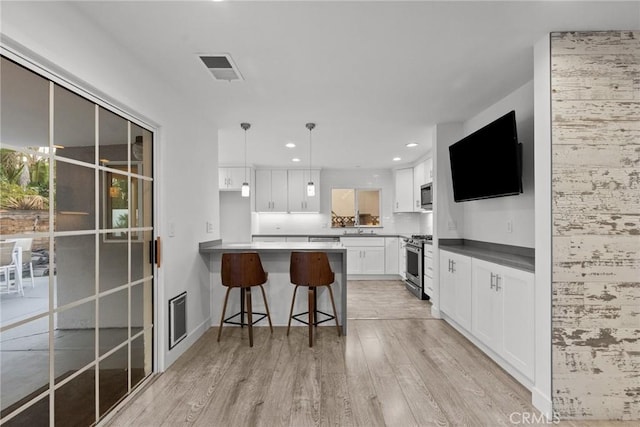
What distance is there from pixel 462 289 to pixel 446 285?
1.54 feet

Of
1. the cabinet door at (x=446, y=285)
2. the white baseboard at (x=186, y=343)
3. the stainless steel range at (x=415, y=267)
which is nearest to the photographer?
the white baseboard at (x=186, y=343)

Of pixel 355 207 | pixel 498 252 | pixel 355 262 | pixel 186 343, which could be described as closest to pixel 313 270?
pixel 186 343

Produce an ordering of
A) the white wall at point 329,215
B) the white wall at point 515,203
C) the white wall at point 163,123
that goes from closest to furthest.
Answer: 1. the white wall at point 163,123
2. the white wall at point 515,203
3. the white wall at point 329,215

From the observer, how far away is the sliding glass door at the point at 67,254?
4.80 feet

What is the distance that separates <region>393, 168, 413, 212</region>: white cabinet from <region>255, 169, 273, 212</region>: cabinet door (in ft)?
8.90

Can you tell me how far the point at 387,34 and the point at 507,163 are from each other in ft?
5.04

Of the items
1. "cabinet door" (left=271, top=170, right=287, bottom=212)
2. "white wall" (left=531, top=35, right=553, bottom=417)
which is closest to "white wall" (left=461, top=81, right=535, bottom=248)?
"white wall" (left=531, top=35, right=553, bottom=417)

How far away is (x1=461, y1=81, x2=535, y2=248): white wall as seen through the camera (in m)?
2.90

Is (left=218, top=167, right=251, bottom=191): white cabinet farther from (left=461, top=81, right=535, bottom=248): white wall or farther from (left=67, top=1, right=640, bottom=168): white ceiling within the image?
(left=461, top=81, right=535, bottom=248): white wall

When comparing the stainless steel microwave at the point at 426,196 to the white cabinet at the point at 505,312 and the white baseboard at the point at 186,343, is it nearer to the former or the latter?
the white cabinet at the point at 505,312

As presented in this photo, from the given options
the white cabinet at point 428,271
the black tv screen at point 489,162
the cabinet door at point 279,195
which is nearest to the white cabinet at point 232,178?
the cabinet door at point 279,195

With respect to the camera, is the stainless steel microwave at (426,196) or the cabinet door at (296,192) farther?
the cabinet door at (296,192)

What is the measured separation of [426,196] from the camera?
5.65 meters

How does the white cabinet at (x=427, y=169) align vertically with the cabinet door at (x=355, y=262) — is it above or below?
above
